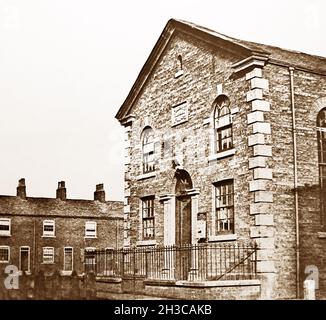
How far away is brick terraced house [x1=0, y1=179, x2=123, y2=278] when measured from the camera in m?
37.3

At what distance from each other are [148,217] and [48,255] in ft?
73.5

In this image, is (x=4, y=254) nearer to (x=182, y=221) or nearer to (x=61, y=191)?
(x=61, y=191)

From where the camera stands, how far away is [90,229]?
41312 millimetres

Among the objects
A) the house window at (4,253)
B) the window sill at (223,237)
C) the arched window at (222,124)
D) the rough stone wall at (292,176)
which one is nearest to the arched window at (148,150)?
the arched window at (222,124)

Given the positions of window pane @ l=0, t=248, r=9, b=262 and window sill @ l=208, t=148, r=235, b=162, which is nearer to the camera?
→ window sill @ l=208, t=148, r=235, b=162

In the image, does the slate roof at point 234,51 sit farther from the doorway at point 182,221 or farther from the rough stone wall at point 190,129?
the doorway at point 182,221

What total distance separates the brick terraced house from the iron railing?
18.3m

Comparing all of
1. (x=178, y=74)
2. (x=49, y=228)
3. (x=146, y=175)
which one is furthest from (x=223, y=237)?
(x=49, y=228)

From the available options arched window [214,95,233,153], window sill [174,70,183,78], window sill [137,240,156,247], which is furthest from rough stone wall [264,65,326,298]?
window sill [137,240,156,247]

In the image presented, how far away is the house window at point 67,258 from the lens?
131 ft

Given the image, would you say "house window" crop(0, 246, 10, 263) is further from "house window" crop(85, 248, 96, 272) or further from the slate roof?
the slate roof
